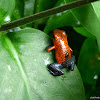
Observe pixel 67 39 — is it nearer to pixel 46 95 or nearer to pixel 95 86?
pixel 95 86

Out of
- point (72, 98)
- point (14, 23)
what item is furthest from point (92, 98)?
point (14, 23)

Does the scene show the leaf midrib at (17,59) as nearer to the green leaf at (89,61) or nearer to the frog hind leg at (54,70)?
the frog hind leg at (54,70)

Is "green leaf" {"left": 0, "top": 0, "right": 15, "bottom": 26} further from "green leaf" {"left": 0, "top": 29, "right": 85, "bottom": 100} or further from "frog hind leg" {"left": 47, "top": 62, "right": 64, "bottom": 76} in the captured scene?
"frog hind leg" {"left": 47, "top": 62, "right": 64, "bottom": 76}

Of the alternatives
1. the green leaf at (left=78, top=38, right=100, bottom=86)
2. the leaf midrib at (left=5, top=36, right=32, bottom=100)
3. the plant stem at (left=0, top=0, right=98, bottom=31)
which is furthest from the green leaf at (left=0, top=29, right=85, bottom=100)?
the green leaf at (left=78, top=38, right=100, bottom=86)

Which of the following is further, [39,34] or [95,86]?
[95,86]

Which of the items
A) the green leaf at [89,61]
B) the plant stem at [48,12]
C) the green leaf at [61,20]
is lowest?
the green leaf at [89,61]

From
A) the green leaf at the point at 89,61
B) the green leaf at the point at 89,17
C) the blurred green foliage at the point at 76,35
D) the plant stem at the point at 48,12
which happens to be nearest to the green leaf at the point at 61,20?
the blurred green foliage at the point at 76,35
